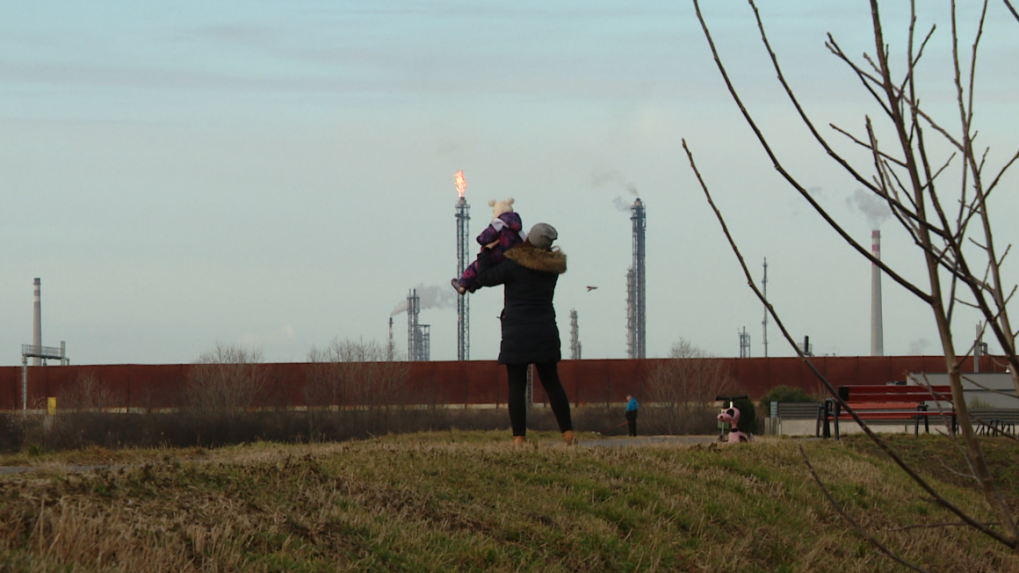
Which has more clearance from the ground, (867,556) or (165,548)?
(165,548)

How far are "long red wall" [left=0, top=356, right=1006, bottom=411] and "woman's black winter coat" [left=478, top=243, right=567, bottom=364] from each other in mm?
43184

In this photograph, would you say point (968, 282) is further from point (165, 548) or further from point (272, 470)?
point (272, 470)

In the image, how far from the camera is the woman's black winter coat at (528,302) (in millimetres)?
10125

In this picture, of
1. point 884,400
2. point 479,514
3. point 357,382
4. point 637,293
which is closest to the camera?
point 479,514

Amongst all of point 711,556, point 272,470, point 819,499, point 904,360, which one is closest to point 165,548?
point 272,470

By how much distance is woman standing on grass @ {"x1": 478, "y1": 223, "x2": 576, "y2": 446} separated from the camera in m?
10.1

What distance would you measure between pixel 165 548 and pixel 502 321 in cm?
589

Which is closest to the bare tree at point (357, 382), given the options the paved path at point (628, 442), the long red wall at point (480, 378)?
the long red wall at point (480, 378)

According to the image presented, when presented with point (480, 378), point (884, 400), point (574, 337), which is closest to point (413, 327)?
point (574, 337)

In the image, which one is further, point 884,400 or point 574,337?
point 574,337

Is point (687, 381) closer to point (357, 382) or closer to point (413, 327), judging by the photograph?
point (357, 382)

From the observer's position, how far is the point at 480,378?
180 feet

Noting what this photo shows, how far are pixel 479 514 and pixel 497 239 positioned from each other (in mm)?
4462

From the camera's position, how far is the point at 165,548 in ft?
15.8
